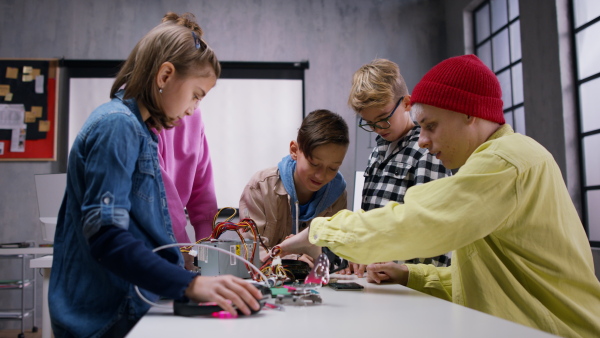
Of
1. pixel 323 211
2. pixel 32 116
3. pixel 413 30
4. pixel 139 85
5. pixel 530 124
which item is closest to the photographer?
pixel 139 85

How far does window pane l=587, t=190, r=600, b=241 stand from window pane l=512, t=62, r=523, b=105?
1.02m

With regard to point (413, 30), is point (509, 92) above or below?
below

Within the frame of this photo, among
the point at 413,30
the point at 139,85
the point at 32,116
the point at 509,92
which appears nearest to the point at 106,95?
the point at 32,116

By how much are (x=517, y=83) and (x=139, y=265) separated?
4.02 metres

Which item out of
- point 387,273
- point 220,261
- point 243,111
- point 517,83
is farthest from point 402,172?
point 243,111

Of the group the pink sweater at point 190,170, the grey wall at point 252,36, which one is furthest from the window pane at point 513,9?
the pink sweater at point 190,170

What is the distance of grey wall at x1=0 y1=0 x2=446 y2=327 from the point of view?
181 inches

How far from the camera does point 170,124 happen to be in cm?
111

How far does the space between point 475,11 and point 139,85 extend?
15.1 ft

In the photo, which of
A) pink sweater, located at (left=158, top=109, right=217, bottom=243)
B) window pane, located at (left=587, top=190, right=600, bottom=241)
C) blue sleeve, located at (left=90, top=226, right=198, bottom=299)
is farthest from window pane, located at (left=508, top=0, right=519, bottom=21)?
blue sleeve, located at (left=90, top=226, right=198, bottom=299)

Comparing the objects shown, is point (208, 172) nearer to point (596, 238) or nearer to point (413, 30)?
point (596, 238)

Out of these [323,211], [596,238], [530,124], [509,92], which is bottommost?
[596,238]

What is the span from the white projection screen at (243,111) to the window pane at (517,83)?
1.93m

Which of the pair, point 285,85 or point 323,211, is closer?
point 323,211
